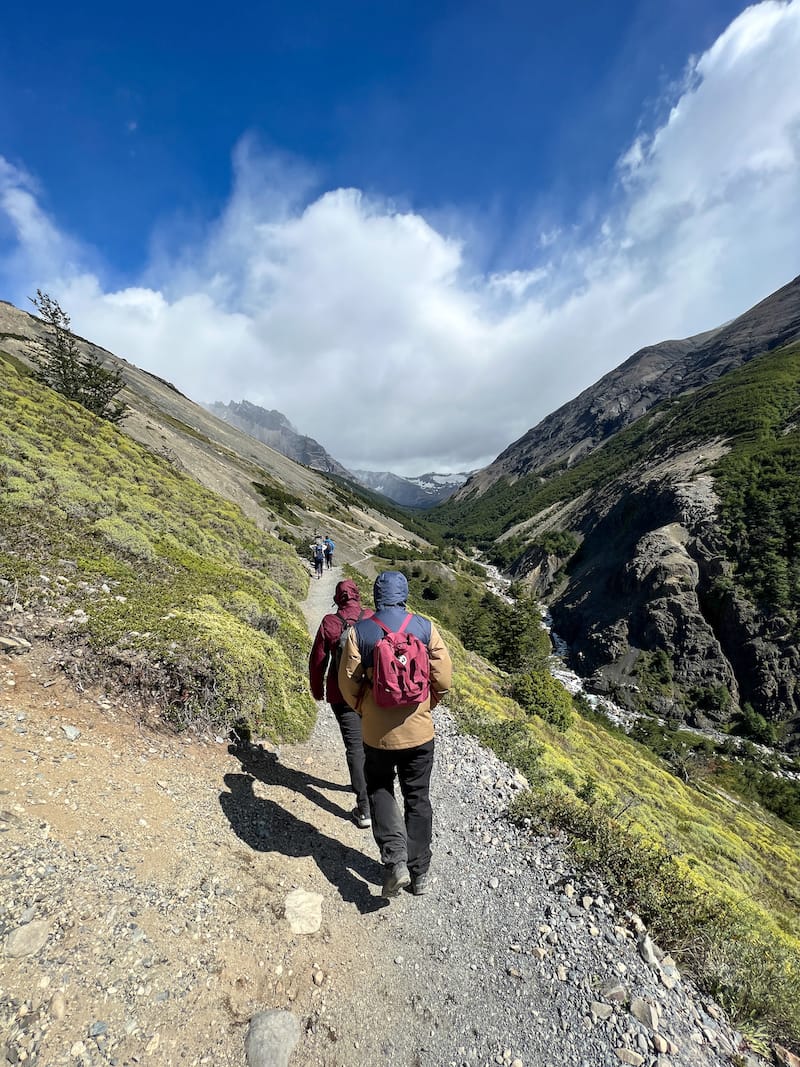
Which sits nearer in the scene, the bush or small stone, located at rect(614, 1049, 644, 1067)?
small stone, located at rect(614, 1049, 644, 1067)

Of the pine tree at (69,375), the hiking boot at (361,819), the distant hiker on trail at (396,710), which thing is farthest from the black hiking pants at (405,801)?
the pine tree at (69,375)

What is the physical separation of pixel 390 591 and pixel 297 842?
147 inches

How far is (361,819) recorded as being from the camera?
20.6ft

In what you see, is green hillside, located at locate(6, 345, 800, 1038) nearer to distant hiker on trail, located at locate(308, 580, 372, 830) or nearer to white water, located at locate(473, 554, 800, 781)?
distant hiker on trail, located at locate(308, 580, 372, 830)

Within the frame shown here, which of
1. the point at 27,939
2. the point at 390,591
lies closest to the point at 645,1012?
the point at 390,591

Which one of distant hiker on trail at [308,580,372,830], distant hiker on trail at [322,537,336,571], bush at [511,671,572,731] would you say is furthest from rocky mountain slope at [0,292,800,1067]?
distant hiker on trail at [322,537,336,571]

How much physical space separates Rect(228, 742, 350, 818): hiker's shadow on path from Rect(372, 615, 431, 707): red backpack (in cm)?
338

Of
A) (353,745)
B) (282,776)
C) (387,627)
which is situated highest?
(387,627)

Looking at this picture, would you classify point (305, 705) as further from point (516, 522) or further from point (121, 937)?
point (516, 522)

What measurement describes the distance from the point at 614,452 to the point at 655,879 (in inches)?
8686

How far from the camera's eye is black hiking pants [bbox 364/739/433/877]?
470cm

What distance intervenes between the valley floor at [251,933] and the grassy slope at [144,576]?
97cm

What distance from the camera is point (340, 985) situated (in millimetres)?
3910

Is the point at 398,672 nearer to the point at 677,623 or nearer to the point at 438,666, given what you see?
the point at 438,666
